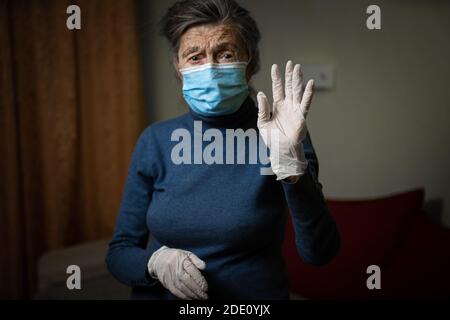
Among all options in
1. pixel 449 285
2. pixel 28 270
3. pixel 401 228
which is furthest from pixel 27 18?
pixel 449 285

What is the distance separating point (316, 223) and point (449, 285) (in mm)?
568

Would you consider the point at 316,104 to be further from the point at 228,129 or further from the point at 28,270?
the point at 28,270

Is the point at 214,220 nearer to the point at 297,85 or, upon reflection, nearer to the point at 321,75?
the point at 297,85

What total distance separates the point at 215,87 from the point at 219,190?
0.57 ft

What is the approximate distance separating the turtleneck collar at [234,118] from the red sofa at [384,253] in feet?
1.45

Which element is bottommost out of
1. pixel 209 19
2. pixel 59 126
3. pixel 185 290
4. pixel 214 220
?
pixel 185 290

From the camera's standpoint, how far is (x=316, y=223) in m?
0.60

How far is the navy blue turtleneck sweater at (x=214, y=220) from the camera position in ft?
2.15

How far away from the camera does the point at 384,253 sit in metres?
1.07

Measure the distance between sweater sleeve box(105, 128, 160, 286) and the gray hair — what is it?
203 mm

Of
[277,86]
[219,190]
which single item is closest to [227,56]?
[277,86]

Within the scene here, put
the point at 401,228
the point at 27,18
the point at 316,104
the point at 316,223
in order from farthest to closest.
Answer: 1. the point at 27,18
2. the point at 401,228
3. the point at 316,104
4. the point at 316,223

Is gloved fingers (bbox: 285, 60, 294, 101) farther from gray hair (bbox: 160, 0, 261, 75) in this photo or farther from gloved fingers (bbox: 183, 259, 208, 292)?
gloved fingers (bbox: 183, 259, 208, 292)
